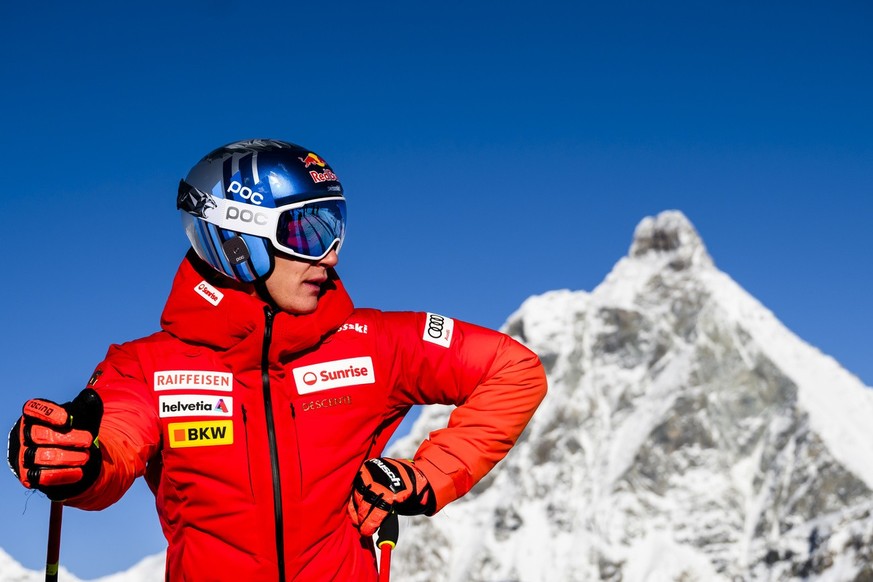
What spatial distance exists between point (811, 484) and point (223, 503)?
148 metres

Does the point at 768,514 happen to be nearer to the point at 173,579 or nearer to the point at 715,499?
the point at 715,499

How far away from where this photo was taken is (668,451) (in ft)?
531

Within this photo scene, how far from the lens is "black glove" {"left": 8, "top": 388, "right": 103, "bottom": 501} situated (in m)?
4.44

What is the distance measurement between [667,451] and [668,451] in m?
0.15

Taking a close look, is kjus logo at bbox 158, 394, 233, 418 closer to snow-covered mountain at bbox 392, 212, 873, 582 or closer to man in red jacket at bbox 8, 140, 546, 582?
man in red jacket at bbox 8, 140, 546, 582

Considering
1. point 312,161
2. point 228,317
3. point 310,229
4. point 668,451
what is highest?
point 668,451

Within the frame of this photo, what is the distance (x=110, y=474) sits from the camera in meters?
4.86

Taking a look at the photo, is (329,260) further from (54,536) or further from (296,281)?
(54,536)

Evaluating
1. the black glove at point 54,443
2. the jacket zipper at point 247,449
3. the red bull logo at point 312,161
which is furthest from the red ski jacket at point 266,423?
the red bull logo at point 312,161

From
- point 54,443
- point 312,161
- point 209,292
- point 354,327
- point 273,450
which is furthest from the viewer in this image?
point 354,327

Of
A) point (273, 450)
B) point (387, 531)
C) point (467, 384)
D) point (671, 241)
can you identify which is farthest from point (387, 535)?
point (671, 241)

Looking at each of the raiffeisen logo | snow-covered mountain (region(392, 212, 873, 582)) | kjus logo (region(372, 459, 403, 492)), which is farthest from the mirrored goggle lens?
snow-covered mountain (region(392, 212, 873, 582))

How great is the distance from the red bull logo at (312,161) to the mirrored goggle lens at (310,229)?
0.68ft

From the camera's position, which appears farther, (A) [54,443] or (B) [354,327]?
(B) [354,327]
